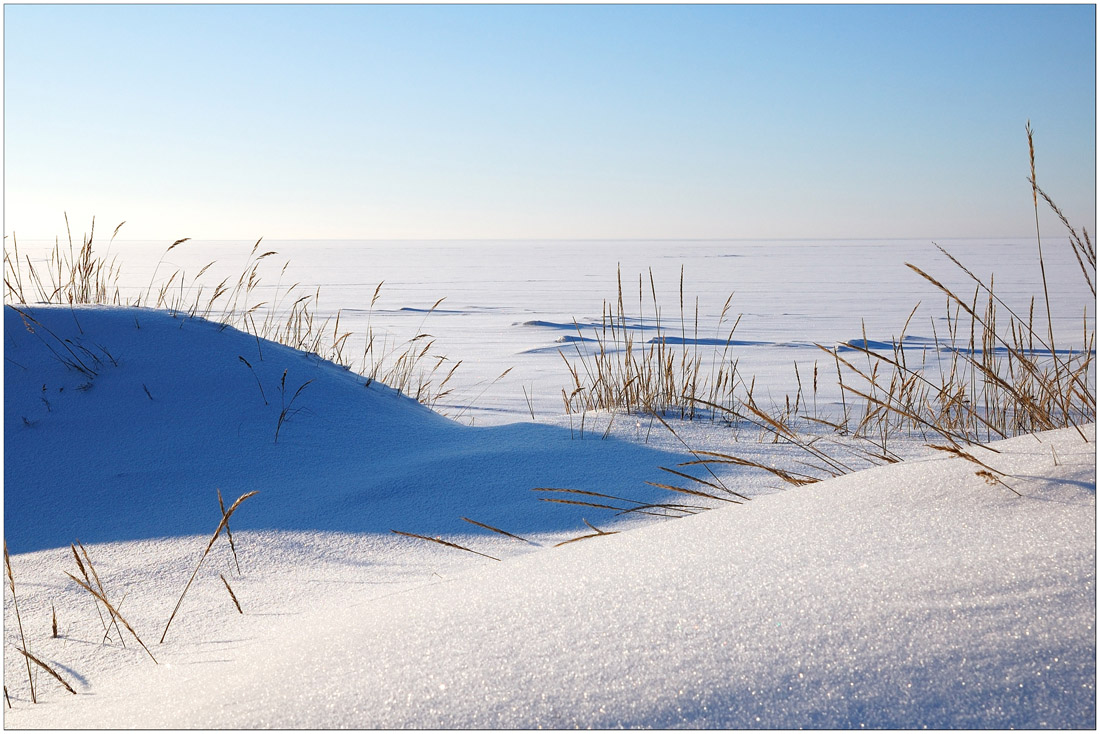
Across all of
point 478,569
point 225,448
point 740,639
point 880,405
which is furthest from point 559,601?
point 225,448

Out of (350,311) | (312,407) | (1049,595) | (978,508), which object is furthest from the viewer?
(350,311)

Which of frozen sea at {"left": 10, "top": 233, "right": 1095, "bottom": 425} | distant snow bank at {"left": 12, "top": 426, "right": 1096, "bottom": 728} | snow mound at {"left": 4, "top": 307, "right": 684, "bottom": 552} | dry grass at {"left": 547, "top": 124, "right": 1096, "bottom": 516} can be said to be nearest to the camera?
distant snow bank at {"left": 12, "top": 426, "right": 1096, "bottom": 728}

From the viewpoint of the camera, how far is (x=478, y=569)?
1317 mm

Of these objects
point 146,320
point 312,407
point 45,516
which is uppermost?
point 146,320

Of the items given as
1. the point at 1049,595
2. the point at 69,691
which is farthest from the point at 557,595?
the point at 69,691

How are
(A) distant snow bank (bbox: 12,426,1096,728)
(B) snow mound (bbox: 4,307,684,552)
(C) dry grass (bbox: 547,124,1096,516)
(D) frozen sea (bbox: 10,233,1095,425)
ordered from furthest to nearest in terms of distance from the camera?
(D) frozen sea (bbox: 10,233,1095,425) → (B) snow mound (bbox: 4,307,684,552) → (C) dry grass (bbox: 547,124,1096,516) → (A) distant snow bank (bbox: 12,426,1096,728)

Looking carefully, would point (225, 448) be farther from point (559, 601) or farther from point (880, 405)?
point (880, 405)

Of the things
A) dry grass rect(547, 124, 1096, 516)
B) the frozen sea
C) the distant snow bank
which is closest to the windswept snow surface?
the distant snow bank

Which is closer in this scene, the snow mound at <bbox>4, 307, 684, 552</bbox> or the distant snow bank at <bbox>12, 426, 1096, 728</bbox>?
the distant snow bank at <bbox>12, 426, 1096, 728</bbox>

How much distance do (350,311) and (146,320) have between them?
8211 mm

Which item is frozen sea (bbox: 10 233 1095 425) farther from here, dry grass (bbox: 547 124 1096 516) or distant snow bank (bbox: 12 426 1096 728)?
distant snow bank (bbox: 12 426 1096 728)

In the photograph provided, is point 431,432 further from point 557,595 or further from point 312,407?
point 557,595

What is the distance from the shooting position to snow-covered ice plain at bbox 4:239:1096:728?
70 centimetres

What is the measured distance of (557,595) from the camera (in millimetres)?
900
